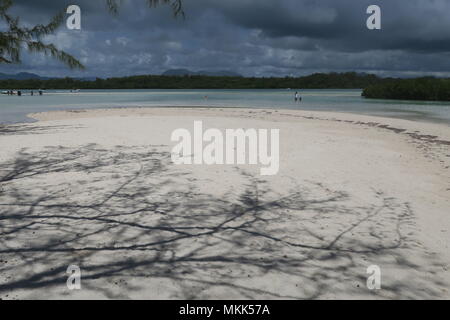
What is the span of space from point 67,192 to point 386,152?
12.6 m

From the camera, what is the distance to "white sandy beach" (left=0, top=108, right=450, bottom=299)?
14.0 feet

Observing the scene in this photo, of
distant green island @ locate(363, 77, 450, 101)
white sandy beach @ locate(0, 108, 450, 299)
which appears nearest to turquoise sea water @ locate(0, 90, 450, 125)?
distant green island @ locate(363, 77, 450, 101)

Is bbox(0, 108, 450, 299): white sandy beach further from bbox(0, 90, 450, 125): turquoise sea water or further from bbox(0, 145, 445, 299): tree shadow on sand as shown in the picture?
bbox(0, 90, 450, 125): turquoise sea water

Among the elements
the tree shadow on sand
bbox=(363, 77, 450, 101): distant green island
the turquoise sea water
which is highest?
bbox=(363, 77, 450, 101): distant green island

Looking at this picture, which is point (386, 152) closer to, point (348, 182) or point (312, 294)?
point (348, 182)

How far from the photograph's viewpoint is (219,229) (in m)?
6.00

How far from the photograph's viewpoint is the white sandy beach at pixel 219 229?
427 centimetres

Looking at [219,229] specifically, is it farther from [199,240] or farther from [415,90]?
[415,90]

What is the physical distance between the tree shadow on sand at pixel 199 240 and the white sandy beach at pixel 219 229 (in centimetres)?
2

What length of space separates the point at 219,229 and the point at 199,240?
1.93ft

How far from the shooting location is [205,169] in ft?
34.4

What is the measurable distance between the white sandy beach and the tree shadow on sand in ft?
0.07

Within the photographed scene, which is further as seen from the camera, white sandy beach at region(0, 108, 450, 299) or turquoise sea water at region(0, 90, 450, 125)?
turquoise sea water at region(0, 90, 450, 125)
